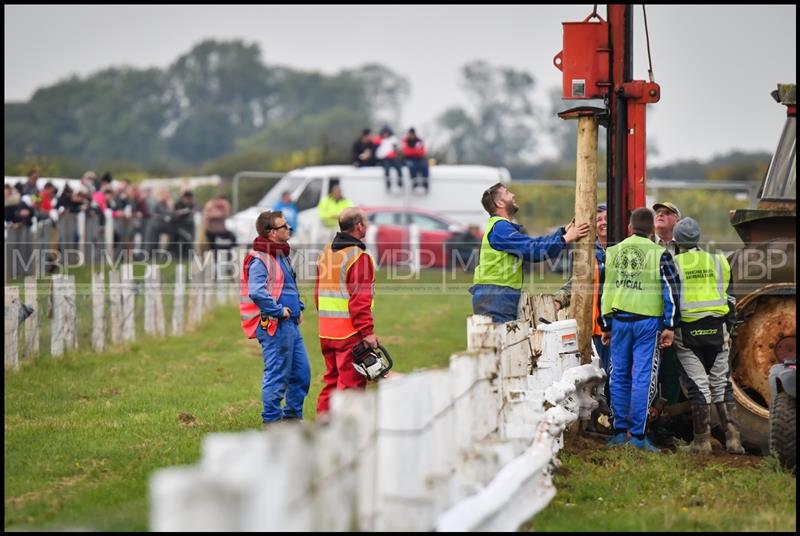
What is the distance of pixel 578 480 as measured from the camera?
9656 millimetres

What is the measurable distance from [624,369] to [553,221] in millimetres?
26928

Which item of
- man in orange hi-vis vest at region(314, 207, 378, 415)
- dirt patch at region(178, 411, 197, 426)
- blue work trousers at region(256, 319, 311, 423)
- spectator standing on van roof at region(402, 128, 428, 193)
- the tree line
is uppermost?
the tree line

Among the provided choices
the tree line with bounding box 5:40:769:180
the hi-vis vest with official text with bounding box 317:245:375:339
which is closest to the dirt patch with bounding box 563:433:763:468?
the hi-vis vest with official text with bounding box 317:245:375:339

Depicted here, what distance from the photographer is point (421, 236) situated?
106ft

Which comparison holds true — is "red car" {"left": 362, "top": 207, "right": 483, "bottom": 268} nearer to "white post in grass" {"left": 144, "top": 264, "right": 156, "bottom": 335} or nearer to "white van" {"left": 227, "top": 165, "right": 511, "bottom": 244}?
"white van" {"left": 227, "top": 165, "right": 511, "bottom": 244}

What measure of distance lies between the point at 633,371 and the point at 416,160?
23.5 meters

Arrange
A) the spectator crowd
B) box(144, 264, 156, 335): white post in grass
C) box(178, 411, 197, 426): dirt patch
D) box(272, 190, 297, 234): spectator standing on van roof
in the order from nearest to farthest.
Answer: box(178, 411, 197, 426): dirt patch < box(144, 264, 156, 335): white post in grass < the spectator crowd < box(272, 190, 297, 234): spectator standing on van roof

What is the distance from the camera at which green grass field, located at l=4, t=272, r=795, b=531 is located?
8.43m

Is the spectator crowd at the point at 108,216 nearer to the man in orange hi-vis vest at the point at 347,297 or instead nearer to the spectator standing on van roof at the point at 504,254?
the man in orange hi-vis vest at the point at 347,297

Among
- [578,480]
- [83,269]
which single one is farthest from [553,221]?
[578,480]

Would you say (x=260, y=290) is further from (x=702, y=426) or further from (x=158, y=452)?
(x=702, y=426)

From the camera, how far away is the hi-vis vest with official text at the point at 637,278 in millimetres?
11000

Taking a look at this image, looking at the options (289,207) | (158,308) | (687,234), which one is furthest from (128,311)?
(289,207)

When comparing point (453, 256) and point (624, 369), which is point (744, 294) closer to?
point (624, 369)
